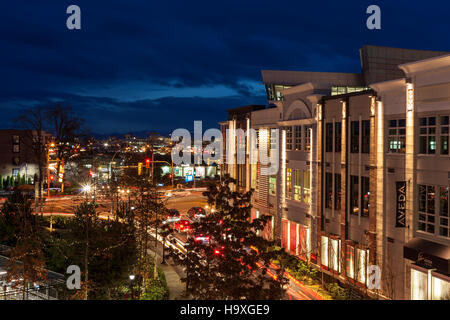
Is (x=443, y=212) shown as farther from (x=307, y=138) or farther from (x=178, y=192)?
(x=178, y=192)

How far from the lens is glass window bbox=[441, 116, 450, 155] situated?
17672 mm

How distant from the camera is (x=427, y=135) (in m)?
18.4

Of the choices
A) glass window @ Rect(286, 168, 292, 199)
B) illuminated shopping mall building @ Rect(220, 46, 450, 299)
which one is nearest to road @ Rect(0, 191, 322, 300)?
illuminated shopping mall building @ Rect(220, 46, 450, 299)

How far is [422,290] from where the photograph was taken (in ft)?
60.5

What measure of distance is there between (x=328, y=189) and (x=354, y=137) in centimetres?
418

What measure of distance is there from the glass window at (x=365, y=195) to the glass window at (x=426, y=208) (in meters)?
3.62

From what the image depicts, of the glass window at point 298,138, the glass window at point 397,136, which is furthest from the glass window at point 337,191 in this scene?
the glass window at point 298,138

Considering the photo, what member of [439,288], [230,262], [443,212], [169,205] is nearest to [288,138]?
[443,212]

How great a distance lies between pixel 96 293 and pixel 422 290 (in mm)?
15677

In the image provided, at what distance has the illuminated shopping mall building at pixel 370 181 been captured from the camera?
17938mm

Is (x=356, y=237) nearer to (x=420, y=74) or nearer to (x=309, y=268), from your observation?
(x=309, y=268)
